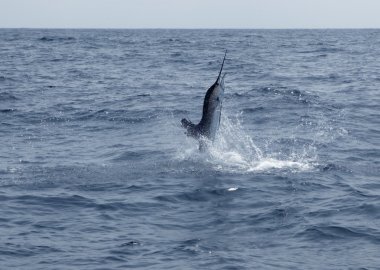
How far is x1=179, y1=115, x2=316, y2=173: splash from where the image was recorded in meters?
16.9

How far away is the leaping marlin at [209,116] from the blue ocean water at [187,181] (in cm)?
104

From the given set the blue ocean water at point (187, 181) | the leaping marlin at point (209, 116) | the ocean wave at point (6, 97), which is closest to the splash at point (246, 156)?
the blue ocean water at point (187, 181)

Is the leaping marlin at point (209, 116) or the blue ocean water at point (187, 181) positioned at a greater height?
the leaping marlin at point (209, 116)

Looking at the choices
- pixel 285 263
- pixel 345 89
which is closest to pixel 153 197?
pixel 285 263

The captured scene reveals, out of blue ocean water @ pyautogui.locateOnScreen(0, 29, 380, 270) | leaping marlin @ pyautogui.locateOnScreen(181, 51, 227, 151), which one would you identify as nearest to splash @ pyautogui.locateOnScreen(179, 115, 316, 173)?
blue ocean water @ pyautogui.locateOnScreen(0, 29, 380, 270)

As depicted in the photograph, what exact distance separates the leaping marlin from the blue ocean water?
104 centimetres

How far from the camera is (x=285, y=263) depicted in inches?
405

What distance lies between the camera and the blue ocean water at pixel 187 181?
10852 millimetres

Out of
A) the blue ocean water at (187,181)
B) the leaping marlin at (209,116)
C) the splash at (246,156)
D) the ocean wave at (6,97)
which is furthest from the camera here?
the ocean wave at (6,97)

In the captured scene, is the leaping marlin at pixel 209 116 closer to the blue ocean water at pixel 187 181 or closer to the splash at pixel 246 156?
the splash at pixel 246 156

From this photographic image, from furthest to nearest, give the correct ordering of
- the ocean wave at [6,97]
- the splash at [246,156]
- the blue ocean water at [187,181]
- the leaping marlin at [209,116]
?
the ocean wave at [6,97] → the splash at [246,156] → the leaping marlin at [209,116] → the blue ocean water at [187,181]

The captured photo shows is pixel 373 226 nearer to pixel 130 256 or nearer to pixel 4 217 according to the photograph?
pixel 130 256

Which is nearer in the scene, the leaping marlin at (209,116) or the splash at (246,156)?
the leaping marlin at (209,116)

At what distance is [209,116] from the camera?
613 inches
